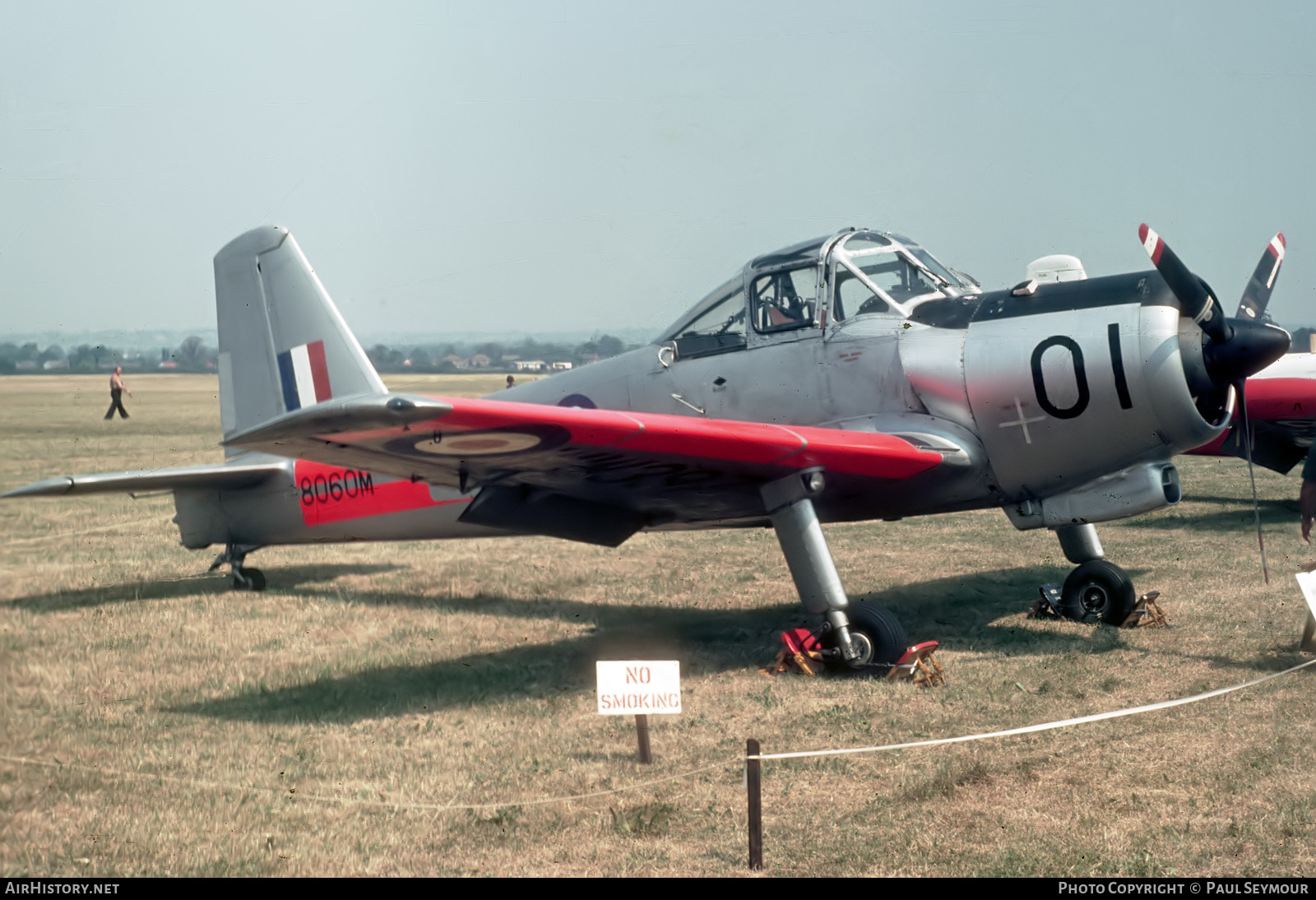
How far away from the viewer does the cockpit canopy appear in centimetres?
729

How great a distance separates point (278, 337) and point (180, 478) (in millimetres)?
1438

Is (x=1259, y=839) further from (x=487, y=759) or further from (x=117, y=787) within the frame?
(x=117, y=787)

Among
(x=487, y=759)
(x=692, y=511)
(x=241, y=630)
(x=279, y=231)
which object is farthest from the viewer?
(x=279, y=231)

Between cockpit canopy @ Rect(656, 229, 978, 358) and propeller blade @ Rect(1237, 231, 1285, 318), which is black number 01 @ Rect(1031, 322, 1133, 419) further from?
propeller blade @ Rect(1237, 231, 1285, 318)

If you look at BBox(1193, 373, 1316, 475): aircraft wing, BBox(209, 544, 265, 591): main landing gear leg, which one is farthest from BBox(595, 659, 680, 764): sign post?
BBox(1193, 373, 1316, 475): aircraft wing

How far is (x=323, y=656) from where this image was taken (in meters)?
7.31

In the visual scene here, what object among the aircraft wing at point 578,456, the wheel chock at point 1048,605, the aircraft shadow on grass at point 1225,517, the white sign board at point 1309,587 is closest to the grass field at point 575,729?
the wheel chock at point 1048,605

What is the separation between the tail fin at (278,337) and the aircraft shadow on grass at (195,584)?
1408 millimetres

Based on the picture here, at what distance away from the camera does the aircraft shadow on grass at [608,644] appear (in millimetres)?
6168

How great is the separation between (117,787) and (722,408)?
4388 millimetres

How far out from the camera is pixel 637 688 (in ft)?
15.4

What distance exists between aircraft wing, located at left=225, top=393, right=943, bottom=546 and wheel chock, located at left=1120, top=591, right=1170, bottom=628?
77.8 inches

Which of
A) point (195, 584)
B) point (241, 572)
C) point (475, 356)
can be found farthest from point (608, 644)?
point (475, 356)
